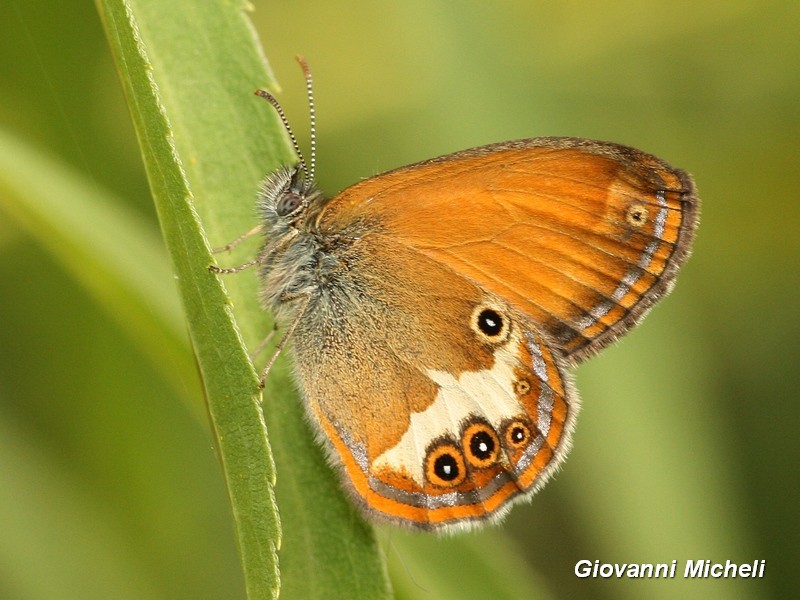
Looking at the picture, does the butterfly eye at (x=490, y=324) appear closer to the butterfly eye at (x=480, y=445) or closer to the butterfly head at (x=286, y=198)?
the butterfly eye at (x=480, y=445)

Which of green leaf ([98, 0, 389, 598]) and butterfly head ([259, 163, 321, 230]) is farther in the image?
butterfly head ([259, 163, 321, 230])

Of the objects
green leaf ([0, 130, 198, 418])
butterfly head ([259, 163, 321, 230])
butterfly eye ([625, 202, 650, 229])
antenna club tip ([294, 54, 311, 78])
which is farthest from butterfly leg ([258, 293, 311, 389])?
butterfly eye ([625, 202, 650, 229])

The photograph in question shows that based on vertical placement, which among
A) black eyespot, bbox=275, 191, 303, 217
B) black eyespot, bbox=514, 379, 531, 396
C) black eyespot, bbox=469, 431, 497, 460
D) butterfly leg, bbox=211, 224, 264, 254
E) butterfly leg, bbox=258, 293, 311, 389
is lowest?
black eyespot, bbox=469, 431, 497, 460

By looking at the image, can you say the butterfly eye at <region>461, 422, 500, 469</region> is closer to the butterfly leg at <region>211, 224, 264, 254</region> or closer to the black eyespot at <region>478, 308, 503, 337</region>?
the black eyespot at <region>478, 308, 503, 337</region>

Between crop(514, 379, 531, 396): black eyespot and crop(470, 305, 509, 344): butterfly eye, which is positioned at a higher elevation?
crop(470, 305, 509, 344): butterfly eye

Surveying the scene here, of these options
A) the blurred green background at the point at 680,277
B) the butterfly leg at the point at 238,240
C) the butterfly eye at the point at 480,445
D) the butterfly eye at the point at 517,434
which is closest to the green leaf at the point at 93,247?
the butterfly leg at the point at 238,240

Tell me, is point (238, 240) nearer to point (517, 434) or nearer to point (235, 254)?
point (235, 254)
